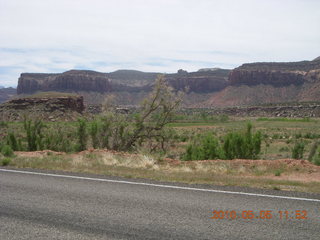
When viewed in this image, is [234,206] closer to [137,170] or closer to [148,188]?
[148,188]

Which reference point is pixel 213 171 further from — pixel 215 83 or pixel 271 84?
pixel 215 83

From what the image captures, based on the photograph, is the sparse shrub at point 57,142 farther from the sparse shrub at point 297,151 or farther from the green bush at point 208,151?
the sparse shrub at point 297,151

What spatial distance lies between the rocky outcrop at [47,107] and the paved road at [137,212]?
6240 cm

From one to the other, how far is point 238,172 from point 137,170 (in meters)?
3.07

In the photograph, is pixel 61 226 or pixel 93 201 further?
pixel 93 201

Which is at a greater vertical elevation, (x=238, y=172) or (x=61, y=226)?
(x=61, y=226)

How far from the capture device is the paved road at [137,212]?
513 cm

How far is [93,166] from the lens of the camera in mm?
11234

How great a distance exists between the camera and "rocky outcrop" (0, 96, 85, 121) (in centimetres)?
6964

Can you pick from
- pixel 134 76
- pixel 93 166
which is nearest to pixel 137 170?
pixel 93 166

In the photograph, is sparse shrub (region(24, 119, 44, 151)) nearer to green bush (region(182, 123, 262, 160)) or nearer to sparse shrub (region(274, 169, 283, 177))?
green bush (region(182, 123, 262, 160))
